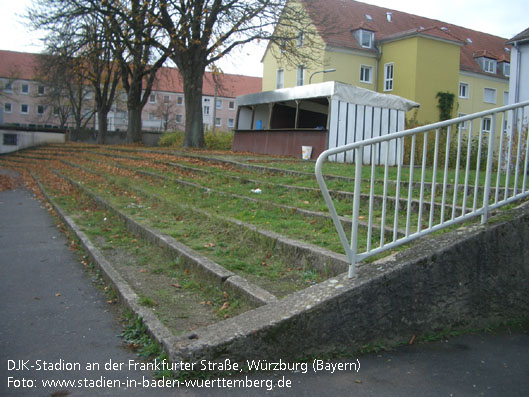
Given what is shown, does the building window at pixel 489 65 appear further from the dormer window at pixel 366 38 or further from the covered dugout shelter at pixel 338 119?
the covered dugout shelter at pixel 338 119

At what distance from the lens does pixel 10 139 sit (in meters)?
35.5

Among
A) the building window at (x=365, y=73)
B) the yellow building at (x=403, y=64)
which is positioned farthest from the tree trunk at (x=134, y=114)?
the building window at (x=365, y=73)

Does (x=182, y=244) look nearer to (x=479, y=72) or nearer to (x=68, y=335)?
(x=68, y=335)

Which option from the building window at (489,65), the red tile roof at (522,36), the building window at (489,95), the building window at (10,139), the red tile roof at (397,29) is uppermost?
the red tile roof at (397,29)

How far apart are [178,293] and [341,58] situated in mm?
38137

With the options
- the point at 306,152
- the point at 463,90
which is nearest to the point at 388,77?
the point at 463,90

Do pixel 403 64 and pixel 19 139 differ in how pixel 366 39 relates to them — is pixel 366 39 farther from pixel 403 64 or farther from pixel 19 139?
pixel 19 139

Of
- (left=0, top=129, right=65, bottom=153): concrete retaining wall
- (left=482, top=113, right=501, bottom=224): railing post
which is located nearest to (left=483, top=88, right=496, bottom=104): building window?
(left=0, top=129, right=65, bottom=153): concrete retaining wall

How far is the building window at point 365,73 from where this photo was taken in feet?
136

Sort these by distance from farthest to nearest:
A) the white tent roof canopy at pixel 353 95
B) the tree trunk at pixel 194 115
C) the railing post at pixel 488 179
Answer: the tree trunk at pixel 194 115 < the white tent roof canopy at pixel 353 95 < the railing post at pixel 488 179

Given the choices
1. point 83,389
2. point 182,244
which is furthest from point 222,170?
point 83,389

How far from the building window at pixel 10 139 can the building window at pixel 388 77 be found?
98.0 feet

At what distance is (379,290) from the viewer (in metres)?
3.79

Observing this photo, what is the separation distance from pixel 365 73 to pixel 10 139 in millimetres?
29002
